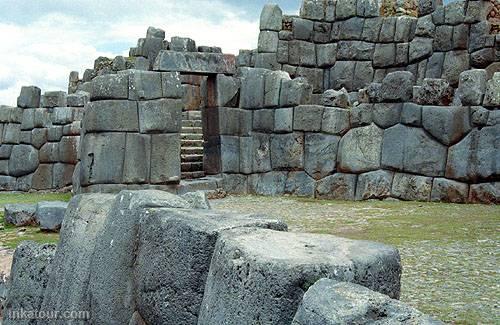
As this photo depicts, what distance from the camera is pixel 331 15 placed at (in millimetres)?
18750

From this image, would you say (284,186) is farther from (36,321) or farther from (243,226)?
(243,226)

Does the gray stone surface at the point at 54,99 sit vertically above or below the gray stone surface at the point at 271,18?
below

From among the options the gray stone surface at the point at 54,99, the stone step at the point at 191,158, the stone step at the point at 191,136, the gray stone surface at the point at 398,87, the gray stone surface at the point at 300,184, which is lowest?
the gray stone surface at the point at 300,184

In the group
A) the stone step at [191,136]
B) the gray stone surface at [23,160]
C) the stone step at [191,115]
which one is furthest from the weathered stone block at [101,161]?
the stone step at [191,115]

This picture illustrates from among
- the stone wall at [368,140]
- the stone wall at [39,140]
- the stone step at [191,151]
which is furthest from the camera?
the stone wall at [39,140]

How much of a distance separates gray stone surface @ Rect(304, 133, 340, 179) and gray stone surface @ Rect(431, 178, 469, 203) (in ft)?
6.91

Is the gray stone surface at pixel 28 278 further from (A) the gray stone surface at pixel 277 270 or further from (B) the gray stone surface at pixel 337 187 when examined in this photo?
(B) the gray stone surface at pixel 337 187

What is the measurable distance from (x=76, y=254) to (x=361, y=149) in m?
8.08

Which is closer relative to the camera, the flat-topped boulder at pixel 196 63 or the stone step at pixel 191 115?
the flat-topped boulder at pixel 196 63

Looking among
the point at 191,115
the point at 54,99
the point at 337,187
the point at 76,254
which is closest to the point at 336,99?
the point at 337,187

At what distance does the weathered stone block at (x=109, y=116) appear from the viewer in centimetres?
1160

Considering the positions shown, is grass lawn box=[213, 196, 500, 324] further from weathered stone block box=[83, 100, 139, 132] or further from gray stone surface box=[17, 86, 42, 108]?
gray stone surface box=[17, 86, 42, 108]

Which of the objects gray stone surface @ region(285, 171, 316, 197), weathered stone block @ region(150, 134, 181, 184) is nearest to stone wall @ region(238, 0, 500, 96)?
gray stone surface @ region(285, 171, 316, 197)

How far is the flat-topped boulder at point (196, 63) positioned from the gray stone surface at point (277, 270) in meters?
11.3
